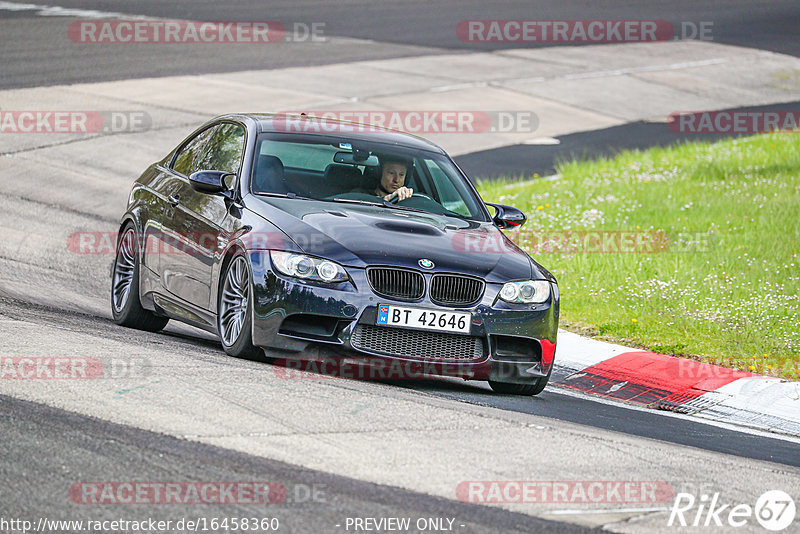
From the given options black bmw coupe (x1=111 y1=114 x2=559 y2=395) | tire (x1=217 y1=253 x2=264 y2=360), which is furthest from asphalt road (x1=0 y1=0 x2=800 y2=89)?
tire (x1=217 y1=253 x2=264 y2=360)

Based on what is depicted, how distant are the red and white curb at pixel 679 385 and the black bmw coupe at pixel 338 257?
1.19m

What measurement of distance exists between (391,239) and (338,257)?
0.43m

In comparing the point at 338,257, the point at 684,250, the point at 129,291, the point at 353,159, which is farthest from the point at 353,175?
the point at 684,250

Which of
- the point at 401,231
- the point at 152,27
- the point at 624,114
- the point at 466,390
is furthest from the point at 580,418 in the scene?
the point at 152,27

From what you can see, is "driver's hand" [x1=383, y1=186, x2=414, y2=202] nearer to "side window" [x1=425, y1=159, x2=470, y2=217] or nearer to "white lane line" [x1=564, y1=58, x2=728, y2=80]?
"side window" [x1=425, y1=159, x2=470, y2=217]

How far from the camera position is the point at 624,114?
79.5 ft

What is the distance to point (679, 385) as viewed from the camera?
30.5ft

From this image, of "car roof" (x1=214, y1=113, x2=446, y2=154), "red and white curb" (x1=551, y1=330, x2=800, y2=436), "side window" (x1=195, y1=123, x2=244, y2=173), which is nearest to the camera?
"red and white curb" (x1=551, y1=330, x2=800, y2=436)

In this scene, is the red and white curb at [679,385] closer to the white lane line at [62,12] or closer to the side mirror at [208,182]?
the side mirror at [208,182]

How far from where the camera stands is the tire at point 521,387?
8.18m

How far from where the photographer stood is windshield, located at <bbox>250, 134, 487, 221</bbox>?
Answer: 28.1 feet

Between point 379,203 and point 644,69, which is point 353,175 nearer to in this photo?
point 379,203

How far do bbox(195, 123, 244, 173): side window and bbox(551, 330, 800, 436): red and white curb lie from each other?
2849mm

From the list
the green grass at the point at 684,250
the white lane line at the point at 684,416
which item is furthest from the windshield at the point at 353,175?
the green grass at the point at 684,250
